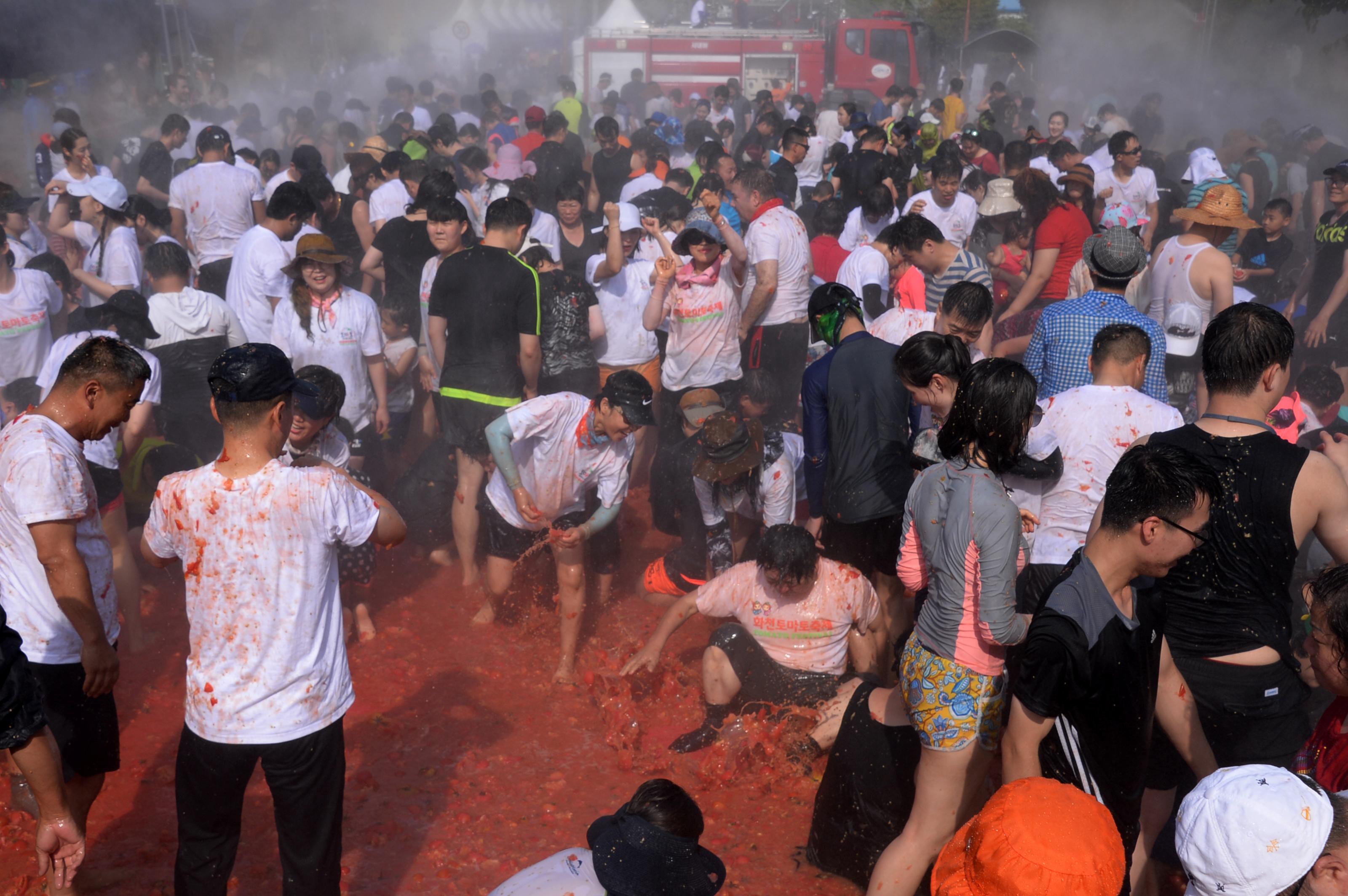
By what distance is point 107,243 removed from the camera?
26.0 feet

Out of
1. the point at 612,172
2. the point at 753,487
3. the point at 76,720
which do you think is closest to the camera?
the point at 76,720

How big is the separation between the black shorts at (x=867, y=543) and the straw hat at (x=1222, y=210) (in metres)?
2.45

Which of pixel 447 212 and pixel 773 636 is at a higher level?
pixel 447 212

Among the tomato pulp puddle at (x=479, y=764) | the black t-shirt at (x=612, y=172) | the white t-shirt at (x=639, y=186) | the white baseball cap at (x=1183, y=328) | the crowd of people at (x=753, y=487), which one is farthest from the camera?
the black t-shirt at (x=612, y=172)

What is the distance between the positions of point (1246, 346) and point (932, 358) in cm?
111

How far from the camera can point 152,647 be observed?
5605mm

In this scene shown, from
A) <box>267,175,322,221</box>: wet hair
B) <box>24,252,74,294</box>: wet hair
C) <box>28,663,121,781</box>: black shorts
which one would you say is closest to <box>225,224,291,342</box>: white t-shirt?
<box>267,175,322,221</box>: wet hair

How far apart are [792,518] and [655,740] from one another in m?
1.52

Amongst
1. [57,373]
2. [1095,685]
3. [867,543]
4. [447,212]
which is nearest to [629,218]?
[447,212]

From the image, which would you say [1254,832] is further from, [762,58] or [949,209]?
[762,58]

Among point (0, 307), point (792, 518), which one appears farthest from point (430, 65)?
point (792, 518)

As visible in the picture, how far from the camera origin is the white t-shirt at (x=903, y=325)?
17.7 feet

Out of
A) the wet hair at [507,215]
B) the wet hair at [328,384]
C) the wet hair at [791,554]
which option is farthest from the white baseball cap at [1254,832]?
the wet hair at [507,215]

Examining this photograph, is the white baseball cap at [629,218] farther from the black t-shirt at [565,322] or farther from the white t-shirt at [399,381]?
the white t-shirt at [399,381]
